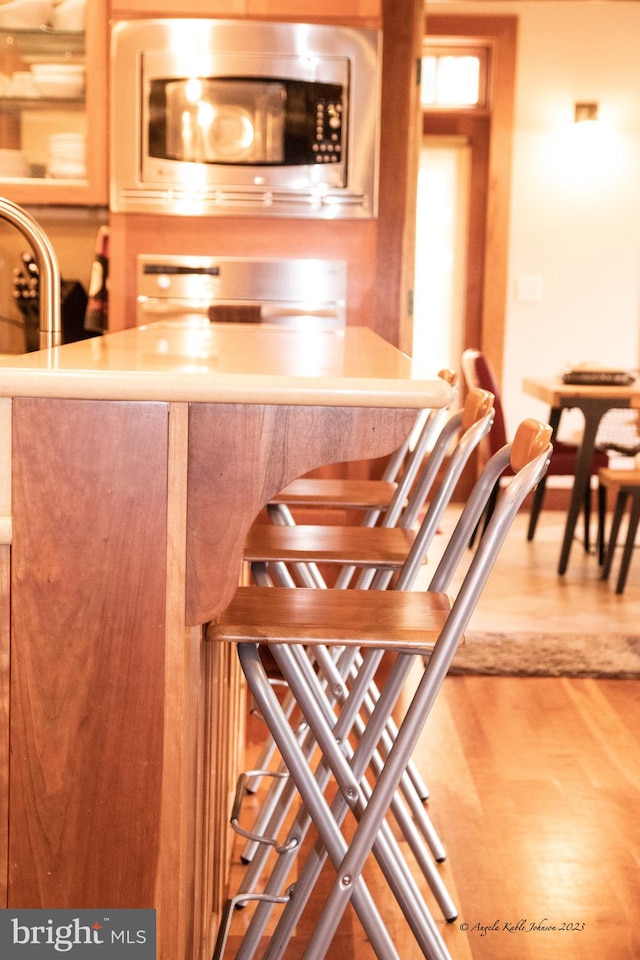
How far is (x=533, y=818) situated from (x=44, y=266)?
1636 millimetres

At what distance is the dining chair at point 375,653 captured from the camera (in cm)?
150

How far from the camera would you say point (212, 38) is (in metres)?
3.75

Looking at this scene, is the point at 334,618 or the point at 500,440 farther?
the point at 500,440

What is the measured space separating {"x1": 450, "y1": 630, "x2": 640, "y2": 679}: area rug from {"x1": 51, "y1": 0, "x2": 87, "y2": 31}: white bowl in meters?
2.49

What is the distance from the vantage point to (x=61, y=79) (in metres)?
4.03

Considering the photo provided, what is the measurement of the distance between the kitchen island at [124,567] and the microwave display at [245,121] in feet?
8.01

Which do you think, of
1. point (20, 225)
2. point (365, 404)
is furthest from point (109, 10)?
point (365, 404)

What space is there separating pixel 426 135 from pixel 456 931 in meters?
5.32

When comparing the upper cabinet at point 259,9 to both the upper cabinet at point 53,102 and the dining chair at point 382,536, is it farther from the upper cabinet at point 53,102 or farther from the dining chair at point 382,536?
the dining chair at point 382,536

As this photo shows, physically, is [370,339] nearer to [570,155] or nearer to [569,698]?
[569,698]

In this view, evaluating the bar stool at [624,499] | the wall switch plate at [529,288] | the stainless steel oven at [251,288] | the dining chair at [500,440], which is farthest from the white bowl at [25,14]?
the wall switch plate at [529,288]

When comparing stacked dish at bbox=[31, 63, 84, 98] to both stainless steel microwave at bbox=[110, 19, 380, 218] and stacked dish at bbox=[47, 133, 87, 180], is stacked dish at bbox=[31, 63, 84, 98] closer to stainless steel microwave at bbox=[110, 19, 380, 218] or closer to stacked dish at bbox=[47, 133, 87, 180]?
stacked dish at bbox=[47, 133, 87, 180]

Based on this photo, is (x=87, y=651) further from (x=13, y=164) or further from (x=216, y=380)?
(x=13, y=164)

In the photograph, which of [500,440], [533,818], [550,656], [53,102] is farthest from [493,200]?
[533,818]
